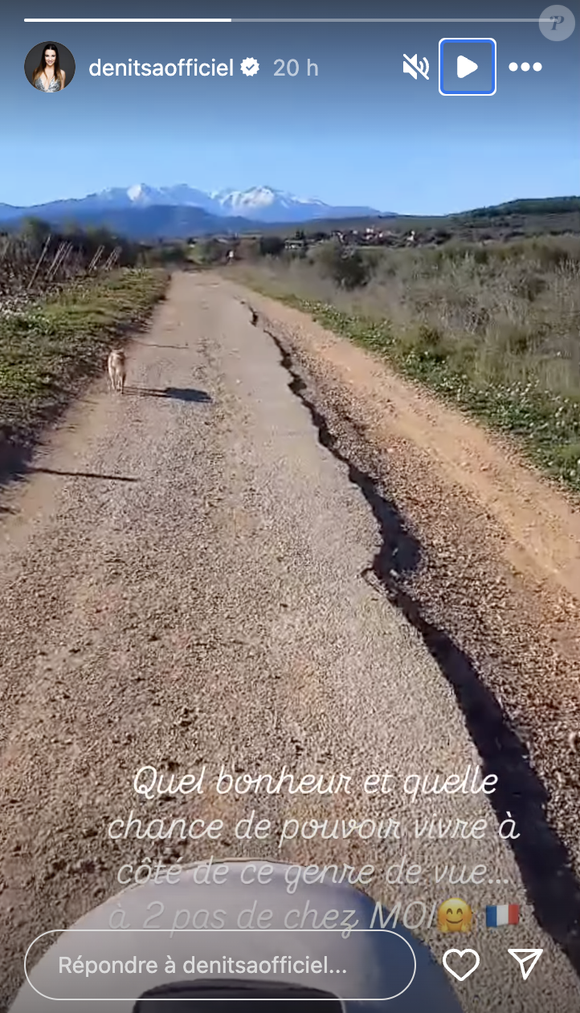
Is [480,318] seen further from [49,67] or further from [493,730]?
[49,67]

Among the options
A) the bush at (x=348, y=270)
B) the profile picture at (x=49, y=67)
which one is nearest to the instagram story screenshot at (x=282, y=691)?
the profile picture at (x=49, y=67)

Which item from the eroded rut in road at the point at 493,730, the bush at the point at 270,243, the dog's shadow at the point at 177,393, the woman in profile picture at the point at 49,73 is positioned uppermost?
the woman in profile picture at the point at 49,73

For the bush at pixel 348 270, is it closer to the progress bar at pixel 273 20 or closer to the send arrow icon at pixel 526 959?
the progress bar at pixel 273 20

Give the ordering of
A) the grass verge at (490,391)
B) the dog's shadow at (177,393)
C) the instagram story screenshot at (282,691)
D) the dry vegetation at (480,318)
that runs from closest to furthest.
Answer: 1. the instagram story screenshot at (282,691)
2. the grass verge at (490,391)
3. the dry vegetation at (480,318)
4. the dog's shadow at (177,393)

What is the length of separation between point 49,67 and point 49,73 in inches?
0.6

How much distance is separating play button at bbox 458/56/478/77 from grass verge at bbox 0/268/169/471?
3.48 meters

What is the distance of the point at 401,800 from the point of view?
1994mm

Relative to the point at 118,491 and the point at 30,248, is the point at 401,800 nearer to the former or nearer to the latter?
the point at 118,491

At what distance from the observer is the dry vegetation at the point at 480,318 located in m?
6.52

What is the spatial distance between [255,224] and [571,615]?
179 centimetres

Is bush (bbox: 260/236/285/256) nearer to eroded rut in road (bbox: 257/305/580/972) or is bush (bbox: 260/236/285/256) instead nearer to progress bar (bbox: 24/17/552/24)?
eroded rut in road (bbox: 257/305/580/972)

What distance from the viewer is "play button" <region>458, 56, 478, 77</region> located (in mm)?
1912

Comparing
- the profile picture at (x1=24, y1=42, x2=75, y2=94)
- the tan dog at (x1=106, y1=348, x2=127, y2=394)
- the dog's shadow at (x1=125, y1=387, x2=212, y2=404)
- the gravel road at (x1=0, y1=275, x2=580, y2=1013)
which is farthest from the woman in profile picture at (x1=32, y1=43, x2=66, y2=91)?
the tan dog at (x1=106, y1=348, x2=127, y2=394)

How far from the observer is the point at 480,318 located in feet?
34.6
